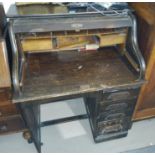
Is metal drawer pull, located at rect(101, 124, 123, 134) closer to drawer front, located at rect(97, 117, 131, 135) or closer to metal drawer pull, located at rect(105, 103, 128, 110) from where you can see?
drawer front, located at rect(97, 117, 131, 135)

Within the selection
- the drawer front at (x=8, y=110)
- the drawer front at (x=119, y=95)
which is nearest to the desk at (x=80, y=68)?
the drawer front at (x=119, y=95)

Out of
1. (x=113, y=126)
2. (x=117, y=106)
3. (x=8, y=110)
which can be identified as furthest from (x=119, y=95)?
(x=8, y=110)

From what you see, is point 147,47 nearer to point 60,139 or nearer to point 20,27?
point 20,27

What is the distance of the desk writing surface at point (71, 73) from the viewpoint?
107 cm

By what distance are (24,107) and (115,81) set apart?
53 centimetres

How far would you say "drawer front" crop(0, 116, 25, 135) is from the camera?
137 centimetres

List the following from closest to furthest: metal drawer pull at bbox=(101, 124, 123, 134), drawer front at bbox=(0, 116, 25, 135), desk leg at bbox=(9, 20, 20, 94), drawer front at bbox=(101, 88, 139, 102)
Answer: desk leg at bbox=(9, 20, 20, 94) < drawer front at bbox=(101, 88, 139, 102) < drawer front at bbox=(0, 116, 25, 135) < metal drawer pull at bbox=(101, 124, 123, 134)

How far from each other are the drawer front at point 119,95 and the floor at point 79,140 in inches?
19.5

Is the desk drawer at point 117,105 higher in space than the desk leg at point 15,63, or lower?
lower

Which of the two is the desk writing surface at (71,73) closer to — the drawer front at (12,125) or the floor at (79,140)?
the drawer front at (12,125)

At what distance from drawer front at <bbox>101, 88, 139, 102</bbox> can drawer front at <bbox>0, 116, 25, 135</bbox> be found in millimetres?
616

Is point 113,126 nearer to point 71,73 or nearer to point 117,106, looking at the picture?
point 117,106

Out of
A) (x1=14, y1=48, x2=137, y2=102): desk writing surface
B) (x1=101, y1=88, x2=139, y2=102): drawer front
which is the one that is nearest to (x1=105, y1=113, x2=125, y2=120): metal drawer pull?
(x1=101, y1=88, x2=139, y2=102): drawer front

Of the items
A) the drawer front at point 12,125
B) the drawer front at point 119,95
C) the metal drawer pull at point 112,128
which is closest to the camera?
the drawer front at point 119,95
